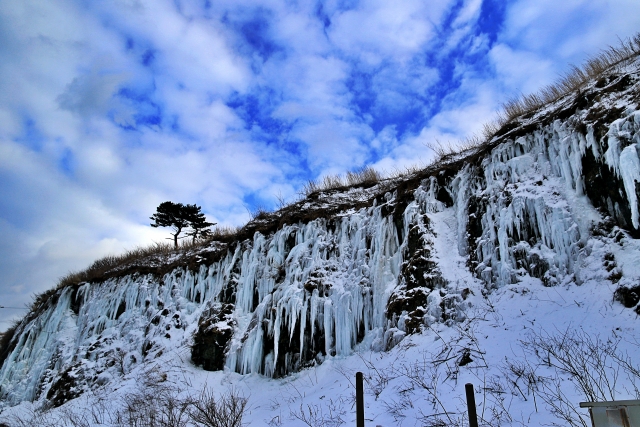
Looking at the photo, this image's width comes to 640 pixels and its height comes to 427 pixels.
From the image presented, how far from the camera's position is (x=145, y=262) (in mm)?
19438

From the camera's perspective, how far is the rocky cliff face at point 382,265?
27.4 feet

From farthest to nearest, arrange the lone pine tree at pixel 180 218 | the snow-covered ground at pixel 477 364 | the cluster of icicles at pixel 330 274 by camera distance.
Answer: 1. the lone pine tree at pixel 180 218
2. the cluster of icicles at pixel 330 274
3. the snow-covered ground at pixel 477 364

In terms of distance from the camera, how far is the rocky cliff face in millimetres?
8359

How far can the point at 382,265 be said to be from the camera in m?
11.2

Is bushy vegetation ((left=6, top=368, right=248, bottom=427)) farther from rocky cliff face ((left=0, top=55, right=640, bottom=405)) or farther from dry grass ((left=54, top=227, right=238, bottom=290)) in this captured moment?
dry grass ((left=54, top=227, right=238, bottom=290))

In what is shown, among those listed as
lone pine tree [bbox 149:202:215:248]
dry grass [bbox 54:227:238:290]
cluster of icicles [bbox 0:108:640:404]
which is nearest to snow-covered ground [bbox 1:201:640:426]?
cluster of icicles [bbox 0:108:640:404]

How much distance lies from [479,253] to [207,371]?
8.40 m

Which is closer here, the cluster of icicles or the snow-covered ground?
the snow-covered ground

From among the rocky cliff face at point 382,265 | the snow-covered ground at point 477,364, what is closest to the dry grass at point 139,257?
the rocky cliff face at point 382,265

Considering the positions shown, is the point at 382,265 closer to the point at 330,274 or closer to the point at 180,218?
the point at 330,274

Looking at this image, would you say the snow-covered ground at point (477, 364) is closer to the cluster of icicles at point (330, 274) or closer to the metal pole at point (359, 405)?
the cluster of icicles at point (330, 274)

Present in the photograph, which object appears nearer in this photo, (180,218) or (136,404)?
(136,404)

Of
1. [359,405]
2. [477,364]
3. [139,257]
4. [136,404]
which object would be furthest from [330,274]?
[139,257]

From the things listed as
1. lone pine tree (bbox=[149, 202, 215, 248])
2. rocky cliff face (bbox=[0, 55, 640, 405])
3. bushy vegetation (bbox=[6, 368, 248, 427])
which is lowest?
bushy vegetation (bbox=[6, 368, 248, 427])
